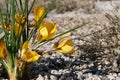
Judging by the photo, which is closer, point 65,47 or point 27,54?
point 27,54

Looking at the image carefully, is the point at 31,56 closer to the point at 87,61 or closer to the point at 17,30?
the point at 17,30

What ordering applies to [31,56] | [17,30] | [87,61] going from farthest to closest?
[87,61] < [17,30] < [31,56]

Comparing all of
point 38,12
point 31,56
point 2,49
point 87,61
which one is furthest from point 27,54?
point 87,61

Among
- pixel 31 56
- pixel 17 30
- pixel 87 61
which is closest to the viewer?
pixel 31 56

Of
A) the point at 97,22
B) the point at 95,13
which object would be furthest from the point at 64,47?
the point at 95,13

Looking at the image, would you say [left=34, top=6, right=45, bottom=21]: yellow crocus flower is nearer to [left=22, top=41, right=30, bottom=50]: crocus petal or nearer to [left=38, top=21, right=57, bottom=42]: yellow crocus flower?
[left=38, top=21, right=57, bottom=42]: yellow crocus flower

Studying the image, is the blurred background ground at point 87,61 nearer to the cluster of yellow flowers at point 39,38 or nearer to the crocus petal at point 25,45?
the cluster of yellow flowers at point 39,38

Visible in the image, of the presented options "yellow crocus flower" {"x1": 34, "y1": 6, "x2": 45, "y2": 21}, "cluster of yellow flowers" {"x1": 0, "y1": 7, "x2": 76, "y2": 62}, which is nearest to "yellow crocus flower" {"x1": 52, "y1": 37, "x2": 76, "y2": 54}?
"cluster of yellow flowers" {"x1": 0, "y1": 7, "x2": 76, "y2": 62}

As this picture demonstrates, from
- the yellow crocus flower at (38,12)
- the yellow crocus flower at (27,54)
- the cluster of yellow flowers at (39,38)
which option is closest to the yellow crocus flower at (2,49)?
the cluster of yellow flowers at (39,38)

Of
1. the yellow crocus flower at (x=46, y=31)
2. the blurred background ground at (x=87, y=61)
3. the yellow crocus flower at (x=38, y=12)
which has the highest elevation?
the yellow crocus flower at (x=38, y=12)

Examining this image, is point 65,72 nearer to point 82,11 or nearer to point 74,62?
point 74,62
